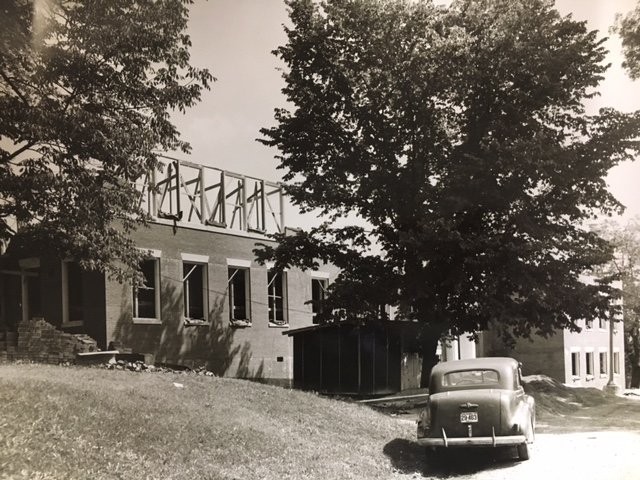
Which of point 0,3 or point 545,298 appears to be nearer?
point 0,3

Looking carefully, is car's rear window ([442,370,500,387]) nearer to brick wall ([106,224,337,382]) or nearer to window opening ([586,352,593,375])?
brick wall ([106,224,337,382])

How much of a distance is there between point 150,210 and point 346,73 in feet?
26.5

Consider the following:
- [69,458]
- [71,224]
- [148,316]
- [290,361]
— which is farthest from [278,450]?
[290,361]

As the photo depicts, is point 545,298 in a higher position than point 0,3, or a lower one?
lower

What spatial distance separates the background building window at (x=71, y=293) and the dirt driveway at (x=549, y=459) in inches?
475

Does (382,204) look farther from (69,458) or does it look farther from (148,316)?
(69,458)

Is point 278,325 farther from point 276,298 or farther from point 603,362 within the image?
point 603,362

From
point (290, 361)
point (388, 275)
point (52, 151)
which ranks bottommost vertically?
point (290, 361)

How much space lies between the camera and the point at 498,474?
1127cm

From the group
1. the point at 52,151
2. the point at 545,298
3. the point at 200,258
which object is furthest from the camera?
the point at 200,258

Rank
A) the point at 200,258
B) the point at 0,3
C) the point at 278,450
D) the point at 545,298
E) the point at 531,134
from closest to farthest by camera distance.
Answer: the point at 278,450, the point at 0,3, the point at 545,298, the point at 531,134, the point at 200,258

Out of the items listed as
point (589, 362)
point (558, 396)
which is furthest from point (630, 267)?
point (558, 396)

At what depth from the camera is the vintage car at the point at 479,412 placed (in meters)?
11.7

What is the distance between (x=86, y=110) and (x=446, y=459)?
11577 millimetres
